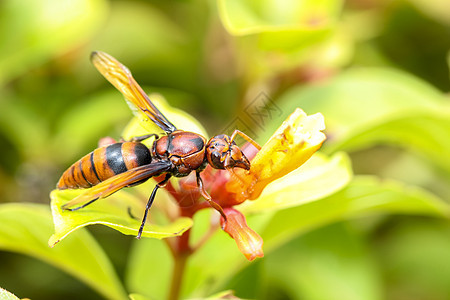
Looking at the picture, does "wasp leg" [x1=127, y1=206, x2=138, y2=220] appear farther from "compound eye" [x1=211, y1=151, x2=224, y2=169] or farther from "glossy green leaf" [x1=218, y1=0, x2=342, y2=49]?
"glossy green leaf" [x1=218, y1=0, x2=342, y2=49]

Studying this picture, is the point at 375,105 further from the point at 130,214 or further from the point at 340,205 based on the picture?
the point at 130,214

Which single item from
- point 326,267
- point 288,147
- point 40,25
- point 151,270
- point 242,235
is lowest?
point 326,267

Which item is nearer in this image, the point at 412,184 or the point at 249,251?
the point at 249,251

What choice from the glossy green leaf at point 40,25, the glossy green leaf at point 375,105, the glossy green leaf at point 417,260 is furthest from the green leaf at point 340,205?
the glossy green leaf at point 40,25

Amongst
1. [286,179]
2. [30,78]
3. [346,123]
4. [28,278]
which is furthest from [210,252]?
[30,78]

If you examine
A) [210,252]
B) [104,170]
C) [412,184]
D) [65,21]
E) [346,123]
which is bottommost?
[412,184]

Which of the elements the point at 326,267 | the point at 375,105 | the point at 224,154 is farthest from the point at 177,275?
the point at 375,105

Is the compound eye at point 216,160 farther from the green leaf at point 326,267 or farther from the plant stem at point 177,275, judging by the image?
the green leaf at point 326,267

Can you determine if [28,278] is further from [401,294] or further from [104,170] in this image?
[401,294]
